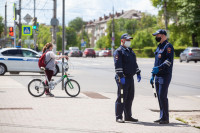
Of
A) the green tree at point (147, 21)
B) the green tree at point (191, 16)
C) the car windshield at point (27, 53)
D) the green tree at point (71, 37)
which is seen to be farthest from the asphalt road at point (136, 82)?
the green tree at point (71, 37)

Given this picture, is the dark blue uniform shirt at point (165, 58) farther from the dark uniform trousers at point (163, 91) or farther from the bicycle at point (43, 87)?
the bicycle at point (43, 87)

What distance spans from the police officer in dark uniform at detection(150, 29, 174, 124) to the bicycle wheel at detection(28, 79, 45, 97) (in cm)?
518

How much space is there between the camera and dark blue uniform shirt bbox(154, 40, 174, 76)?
7.46 metres

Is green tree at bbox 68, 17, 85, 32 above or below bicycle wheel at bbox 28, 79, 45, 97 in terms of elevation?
above

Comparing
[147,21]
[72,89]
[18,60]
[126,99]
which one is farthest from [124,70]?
[147,21]

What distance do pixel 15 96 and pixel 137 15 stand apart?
154 meters

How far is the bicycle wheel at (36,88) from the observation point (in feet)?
39.5

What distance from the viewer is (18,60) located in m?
22.4

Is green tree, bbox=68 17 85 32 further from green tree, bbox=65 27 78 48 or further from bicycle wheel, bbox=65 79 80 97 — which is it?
bicycle wheel, bbox=65 79 80 97

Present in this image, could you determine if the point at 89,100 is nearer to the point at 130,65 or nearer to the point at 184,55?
the point at 130,65

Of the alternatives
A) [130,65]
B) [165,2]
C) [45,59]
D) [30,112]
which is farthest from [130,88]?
[165,2]

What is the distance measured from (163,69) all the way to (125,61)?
706mm

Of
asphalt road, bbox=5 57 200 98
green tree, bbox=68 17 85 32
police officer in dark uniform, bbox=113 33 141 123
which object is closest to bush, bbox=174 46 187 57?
asphalt road, bbox=5 57 200 98

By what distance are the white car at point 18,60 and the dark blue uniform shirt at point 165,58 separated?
1510cm
